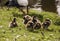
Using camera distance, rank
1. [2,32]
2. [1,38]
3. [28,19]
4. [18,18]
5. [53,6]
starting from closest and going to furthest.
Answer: [1,38] < [2,32] < [28,19] < [18,18] < [53,6]

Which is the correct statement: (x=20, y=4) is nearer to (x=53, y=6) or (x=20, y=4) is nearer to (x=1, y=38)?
(x=53, y=6)

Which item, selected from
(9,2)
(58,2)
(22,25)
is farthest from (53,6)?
(22,25)

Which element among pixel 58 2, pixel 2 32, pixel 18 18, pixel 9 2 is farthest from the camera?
pixel 58 2

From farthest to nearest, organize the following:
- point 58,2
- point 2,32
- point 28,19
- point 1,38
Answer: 1. point 58,2
2. point 28,19
3. point 2,32
4. point 1,38

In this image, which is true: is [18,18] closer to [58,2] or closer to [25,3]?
[25,3]

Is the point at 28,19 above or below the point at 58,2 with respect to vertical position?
above

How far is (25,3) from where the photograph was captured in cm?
1936

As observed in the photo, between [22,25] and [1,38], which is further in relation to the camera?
[22,25]

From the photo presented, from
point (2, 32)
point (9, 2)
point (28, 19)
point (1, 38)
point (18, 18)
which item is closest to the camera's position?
point (1, 38)

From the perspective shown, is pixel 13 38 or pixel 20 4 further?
pixel 20 4

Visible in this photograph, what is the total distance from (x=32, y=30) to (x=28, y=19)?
0.89 m

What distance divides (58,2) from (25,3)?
3945mm

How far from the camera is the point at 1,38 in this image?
10.5 metres

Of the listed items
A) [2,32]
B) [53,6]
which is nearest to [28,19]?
[2,32]
